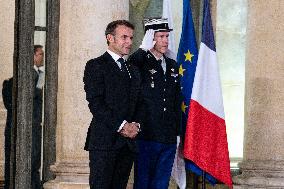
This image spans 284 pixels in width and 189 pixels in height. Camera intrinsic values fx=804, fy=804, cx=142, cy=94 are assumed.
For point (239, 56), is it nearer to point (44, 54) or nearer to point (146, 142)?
point (44, 54)

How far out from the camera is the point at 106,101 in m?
5.91

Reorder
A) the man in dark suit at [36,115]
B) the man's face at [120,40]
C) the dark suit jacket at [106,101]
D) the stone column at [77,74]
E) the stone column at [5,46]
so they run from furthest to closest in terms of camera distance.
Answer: the stone column at [5,46] < the man in dark suit at [36,115] < the stone column at [77,74] < the man's face at [120,40] < the dark suit jacket at [106,101]

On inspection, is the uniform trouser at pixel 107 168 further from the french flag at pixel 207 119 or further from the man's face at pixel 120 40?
the french flag at pixel 207 119

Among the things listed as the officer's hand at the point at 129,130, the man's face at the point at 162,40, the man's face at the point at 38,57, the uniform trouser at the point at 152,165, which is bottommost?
the uniform trouser at the point at 152,165

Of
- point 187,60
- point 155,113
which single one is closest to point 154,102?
point 155,113

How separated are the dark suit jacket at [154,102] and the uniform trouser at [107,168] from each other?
2.43ft

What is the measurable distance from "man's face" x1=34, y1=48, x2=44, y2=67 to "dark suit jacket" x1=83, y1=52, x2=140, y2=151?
285 cm

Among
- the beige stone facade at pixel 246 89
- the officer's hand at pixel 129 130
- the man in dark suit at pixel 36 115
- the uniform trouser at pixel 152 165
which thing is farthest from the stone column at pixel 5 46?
the officer's hand at pixel 129 130

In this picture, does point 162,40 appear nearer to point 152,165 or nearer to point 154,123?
point 154,123

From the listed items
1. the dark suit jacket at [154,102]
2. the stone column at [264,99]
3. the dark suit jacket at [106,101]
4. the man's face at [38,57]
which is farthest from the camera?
the man's face at [38,57]

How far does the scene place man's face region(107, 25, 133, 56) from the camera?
6.02 m

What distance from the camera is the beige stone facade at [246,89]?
7.67 metres

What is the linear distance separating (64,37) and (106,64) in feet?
7.32

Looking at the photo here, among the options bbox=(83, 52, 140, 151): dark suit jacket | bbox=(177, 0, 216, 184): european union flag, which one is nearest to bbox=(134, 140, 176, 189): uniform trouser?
bbox=(177, 0, 216, 184): european union flag
